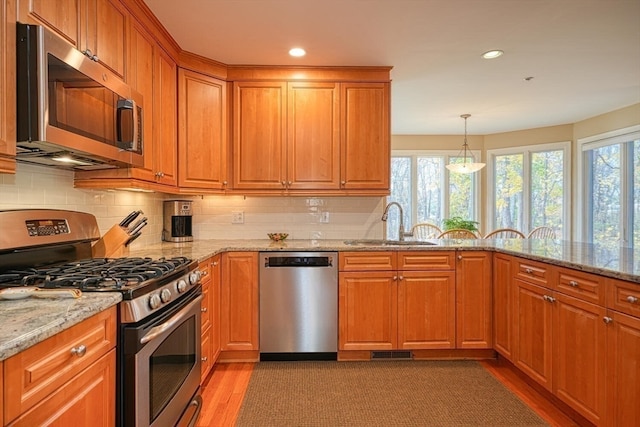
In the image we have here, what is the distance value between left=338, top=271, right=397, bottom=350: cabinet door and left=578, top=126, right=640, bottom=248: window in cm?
361

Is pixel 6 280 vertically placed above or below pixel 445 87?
below

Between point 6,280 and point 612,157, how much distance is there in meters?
6.07

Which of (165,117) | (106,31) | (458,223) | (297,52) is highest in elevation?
(297,52)

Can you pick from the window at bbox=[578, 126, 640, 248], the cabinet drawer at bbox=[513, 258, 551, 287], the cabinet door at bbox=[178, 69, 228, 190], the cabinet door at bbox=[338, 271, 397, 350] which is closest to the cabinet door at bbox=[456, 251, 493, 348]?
the cabinet drawer at bbox=[513, 258, 551, 287]

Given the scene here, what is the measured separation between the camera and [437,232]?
532cm

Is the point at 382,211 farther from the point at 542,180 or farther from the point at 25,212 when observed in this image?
the point at 542,180

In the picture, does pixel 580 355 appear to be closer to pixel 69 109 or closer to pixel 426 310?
pixel 426 310

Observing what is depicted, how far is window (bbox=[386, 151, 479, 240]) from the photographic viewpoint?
6055mm

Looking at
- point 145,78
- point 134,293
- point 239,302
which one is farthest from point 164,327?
point 145,78

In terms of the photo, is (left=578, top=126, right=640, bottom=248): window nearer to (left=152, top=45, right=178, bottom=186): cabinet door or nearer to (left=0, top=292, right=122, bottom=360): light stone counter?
(left=152, top=45, right=178, bottom=186): cabinet door

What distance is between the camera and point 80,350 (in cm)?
106

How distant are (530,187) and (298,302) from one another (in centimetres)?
468

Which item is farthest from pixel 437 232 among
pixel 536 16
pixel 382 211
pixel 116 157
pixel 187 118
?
pixel 116 157

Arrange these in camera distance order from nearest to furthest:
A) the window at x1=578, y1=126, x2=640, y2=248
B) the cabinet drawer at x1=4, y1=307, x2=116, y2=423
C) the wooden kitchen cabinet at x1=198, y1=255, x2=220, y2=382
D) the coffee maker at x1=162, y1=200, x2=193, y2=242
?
the cabinet drawer at x1=4, y1=307, x2=116, y2=423 < the wooden kitchen cabinet at x1=198, y1=255, x2=220, y2=382 < the coffee maker at x1=162, y1=200, x2=193, y2=242 < the window at x1=578, y1=126, x2=640, y2=248
